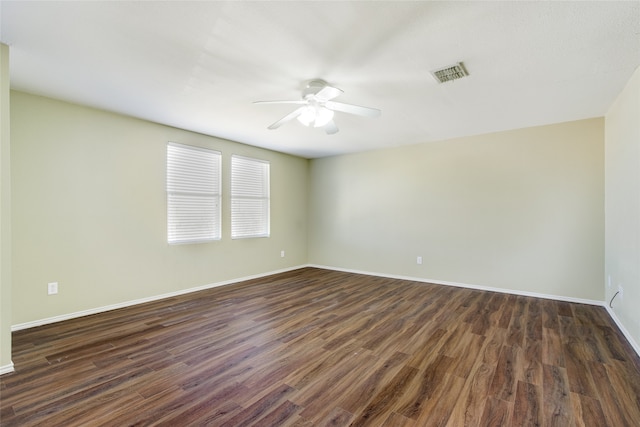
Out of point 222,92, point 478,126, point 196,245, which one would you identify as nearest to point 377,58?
point 222,92

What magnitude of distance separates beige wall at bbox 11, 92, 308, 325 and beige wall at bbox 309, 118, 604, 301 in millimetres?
2939

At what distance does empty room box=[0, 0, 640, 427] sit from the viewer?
5.94 ft

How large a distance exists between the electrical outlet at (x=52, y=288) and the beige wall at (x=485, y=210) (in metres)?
4.45

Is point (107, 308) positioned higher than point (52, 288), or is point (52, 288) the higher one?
point (52, 288)

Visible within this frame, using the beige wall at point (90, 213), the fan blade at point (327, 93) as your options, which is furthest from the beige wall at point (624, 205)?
the beige wall at point (90, 213)

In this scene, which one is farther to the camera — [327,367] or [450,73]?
[450,73]

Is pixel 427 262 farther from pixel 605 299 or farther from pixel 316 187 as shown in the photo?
pixel 316 187

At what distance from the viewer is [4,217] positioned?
6.79 feet

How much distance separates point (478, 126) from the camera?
A: 405 cm

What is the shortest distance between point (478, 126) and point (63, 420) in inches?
202

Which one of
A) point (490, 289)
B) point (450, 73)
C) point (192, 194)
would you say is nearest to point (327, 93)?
point (450, 73)

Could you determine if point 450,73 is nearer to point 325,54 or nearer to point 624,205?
point 325,54

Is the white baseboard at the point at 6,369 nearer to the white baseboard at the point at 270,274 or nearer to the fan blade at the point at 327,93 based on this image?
the white baseboard at the point at 270,274

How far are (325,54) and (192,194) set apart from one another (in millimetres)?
3084
